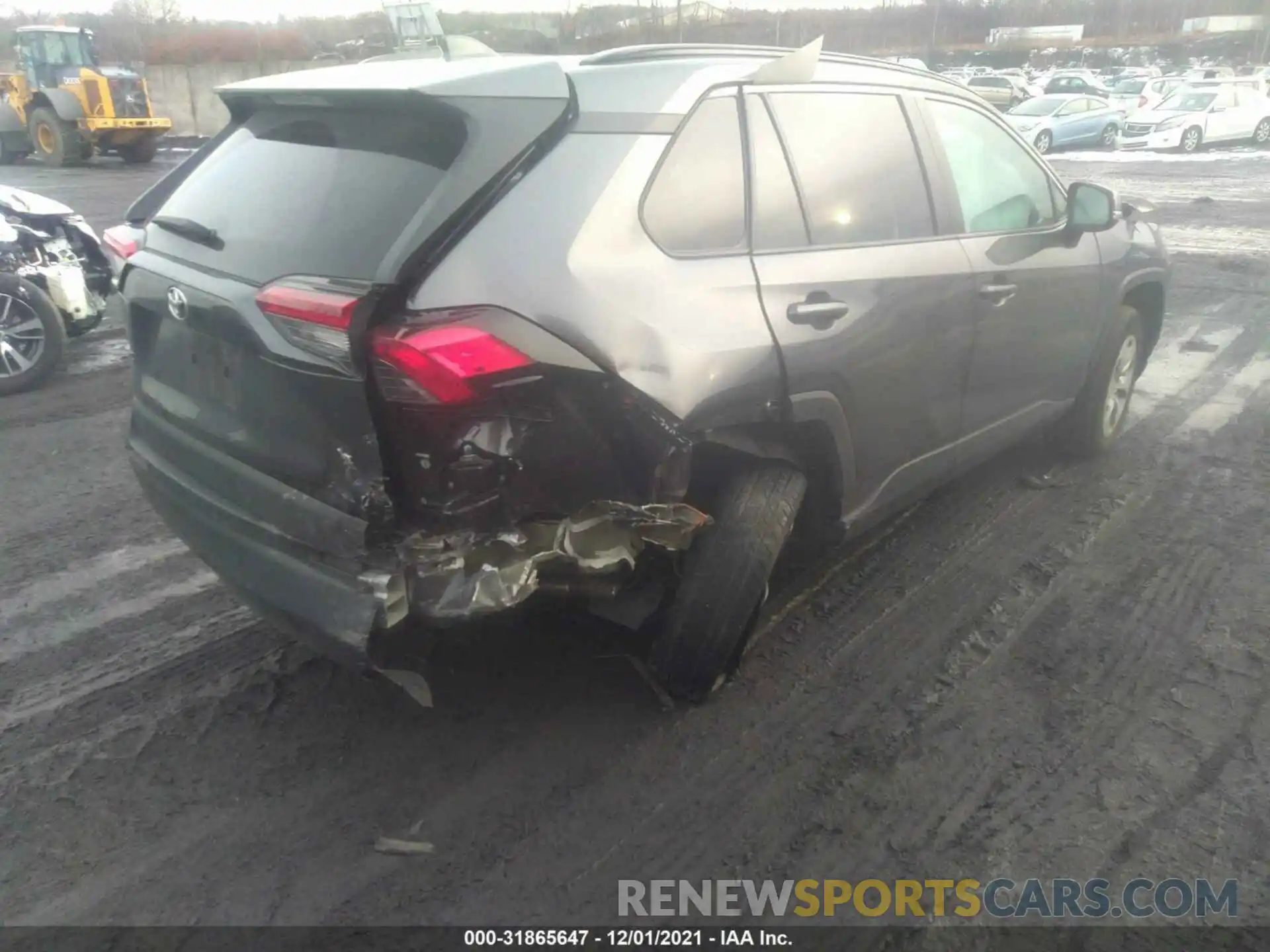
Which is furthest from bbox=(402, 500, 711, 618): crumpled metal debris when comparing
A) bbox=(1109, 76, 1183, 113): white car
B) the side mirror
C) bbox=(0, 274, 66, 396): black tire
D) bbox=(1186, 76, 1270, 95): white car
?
bbox=(1186, 76, 1270, 95): white car

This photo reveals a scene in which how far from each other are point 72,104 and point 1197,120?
25196 millimetres

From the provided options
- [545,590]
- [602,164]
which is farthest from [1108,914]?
[602,164]

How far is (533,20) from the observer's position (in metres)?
31.5

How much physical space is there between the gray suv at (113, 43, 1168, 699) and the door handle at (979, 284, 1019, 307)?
132mm

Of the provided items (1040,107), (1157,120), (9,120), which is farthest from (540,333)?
(1157,120)

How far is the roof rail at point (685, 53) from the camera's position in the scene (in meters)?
2.86

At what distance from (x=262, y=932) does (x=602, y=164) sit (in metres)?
2.06

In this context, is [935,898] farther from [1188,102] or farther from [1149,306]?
[1188,102]

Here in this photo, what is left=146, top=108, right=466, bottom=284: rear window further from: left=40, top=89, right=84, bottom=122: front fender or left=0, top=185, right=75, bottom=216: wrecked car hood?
left=40, top=89, right=84, bottom=122: front fender

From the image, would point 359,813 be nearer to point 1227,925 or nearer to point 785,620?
point 785,620

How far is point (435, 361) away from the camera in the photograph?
88.4 inches

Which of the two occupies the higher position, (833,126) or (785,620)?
(833,126)

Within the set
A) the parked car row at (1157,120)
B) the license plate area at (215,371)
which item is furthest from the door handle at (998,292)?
the parked car row at (1157,120)

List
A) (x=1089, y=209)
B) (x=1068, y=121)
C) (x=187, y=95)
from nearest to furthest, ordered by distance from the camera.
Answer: (x=1089, y=209) → (x=1068, y=121) → (x=187, y=95)
